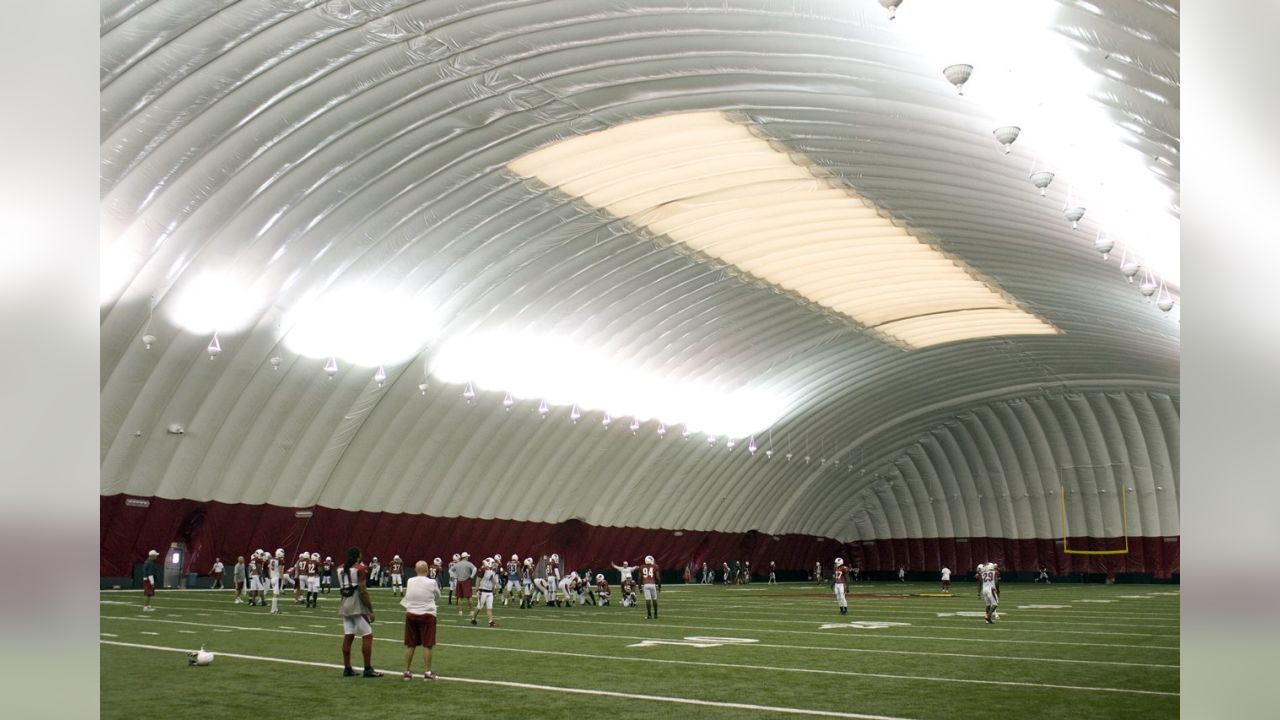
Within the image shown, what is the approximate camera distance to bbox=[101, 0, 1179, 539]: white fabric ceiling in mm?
21641

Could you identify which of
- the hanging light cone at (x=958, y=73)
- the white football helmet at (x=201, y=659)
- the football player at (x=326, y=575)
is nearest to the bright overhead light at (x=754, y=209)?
the hanging light cone at (x=958, y=73)

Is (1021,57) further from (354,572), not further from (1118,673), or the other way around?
(354,572)

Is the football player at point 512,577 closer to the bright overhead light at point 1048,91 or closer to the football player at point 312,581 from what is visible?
the football player at point 312,581

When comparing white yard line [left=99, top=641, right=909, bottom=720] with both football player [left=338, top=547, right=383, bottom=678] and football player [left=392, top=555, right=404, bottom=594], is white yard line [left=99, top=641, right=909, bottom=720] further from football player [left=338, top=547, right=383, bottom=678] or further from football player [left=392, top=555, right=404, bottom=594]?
football player [left=392, top=555, right=404, bottom=594]

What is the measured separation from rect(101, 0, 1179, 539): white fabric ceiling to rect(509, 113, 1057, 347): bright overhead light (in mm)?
864

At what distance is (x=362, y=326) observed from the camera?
1382 inches

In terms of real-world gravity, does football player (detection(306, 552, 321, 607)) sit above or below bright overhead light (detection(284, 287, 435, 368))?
below

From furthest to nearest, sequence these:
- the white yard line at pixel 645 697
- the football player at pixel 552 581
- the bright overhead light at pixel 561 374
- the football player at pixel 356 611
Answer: the bright overhead light at pixel 561 374 < the football player at pixel 552 581 < the football player at pixel 356 611 < the white yard line at pixel 645 697

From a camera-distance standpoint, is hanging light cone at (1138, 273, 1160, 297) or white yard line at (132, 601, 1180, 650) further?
hanging light cone at (1138, 273, 1160, 297)

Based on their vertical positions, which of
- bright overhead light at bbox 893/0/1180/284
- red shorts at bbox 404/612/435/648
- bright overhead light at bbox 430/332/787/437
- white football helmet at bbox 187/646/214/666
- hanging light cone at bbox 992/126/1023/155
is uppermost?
bright overhead light at bbox 893/0/1180/284

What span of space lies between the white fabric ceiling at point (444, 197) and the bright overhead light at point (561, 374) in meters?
0.50

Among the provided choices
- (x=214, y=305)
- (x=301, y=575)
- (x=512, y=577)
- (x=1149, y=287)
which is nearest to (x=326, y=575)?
(x=301, y=575)

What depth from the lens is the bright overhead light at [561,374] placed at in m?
39.3

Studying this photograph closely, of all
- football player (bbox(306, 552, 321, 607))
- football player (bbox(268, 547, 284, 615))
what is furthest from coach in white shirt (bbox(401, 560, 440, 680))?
football player (bbox(306, 552, 321, 607))
